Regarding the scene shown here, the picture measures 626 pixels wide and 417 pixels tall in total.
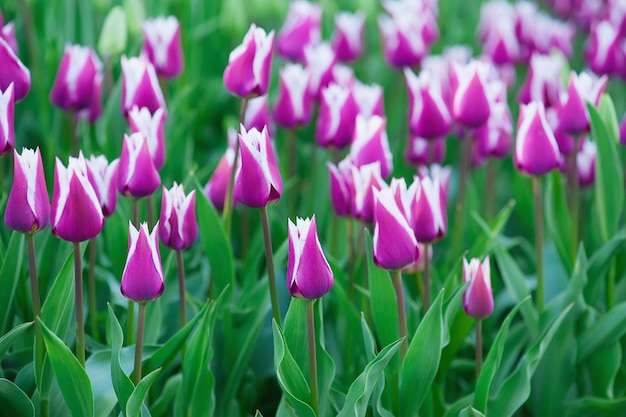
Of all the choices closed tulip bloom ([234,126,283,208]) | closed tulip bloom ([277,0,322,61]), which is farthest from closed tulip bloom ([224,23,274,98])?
closed tulip bloom ([277,0,322,61])

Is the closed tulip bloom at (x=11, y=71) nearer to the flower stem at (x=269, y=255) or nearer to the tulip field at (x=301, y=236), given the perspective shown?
the tulip field at (x=301, y=236)

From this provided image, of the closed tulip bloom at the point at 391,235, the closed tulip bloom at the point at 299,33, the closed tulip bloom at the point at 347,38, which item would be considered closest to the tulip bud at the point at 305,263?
the closed tulip bloom at the point at 391,235

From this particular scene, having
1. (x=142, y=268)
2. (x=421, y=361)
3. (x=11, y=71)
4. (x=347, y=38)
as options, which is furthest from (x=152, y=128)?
(x=347, y=38)

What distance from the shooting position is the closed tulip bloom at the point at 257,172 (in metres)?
1.22

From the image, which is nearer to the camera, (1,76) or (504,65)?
(1,76)

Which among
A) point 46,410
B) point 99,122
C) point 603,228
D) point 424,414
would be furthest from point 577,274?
point 99,122

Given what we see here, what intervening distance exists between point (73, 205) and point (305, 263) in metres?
0.33

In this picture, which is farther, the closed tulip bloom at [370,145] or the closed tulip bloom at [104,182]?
the closed tulip bloom at [370,145]

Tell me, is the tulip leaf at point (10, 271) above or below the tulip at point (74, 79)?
below

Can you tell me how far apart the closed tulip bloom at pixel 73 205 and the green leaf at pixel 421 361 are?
520 mm

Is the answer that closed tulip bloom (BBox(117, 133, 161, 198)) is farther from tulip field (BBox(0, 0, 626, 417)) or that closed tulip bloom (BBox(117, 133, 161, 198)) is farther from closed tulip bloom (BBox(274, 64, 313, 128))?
closed tulip bloom (BBox(274, 64, 313, 128))

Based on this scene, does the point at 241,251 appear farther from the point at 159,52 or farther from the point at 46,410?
the point at 46,410

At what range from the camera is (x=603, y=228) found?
1.82 m

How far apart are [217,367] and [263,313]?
6.6 inches
